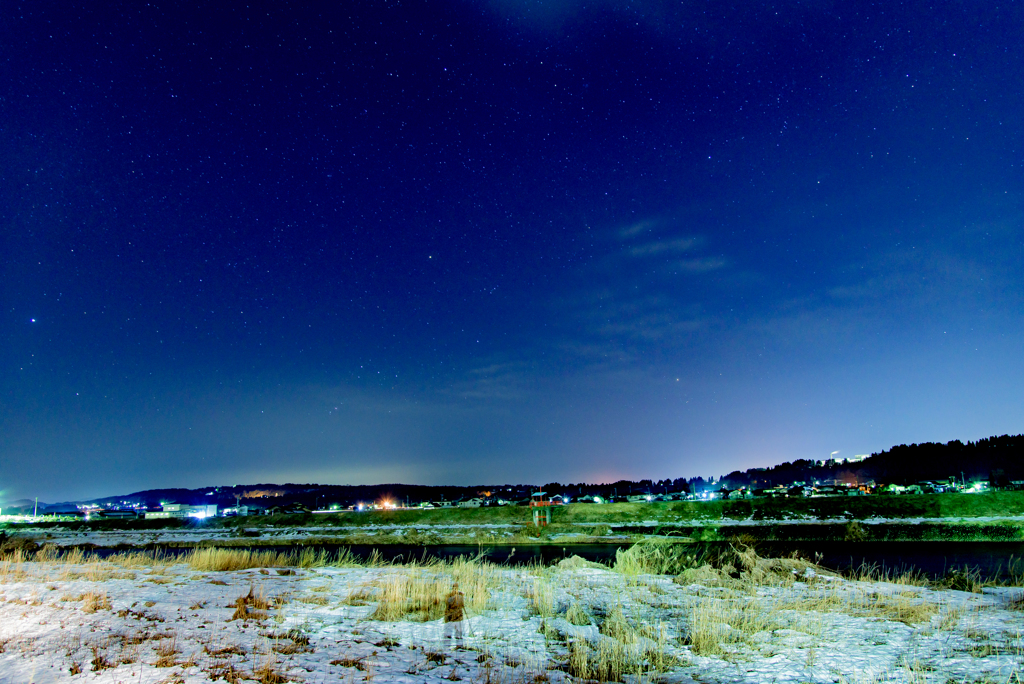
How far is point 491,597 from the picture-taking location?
48.6 feet

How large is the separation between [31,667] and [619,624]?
9.69 m

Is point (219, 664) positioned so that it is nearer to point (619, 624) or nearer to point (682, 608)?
point (619, 624)

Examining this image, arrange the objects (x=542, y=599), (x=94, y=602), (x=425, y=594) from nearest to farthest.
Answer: (x=94, y=602) → (x=425, y=594) → (x=542, y=599)

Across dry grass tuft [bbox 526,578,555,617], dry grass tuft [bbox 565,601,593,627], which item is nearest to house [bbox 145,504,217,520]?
dry grass tuft [bbox 526,578,555,617]

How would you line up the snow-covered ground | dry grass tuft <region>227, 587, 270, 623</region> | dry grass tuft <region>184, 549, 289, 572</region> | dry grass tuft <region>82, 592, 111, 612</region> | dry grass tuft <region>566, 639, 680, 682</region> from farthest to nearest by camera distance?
1. dry grass tuft <region>184, 549, 289, 572</region>
2. dry grass tuft <region>227, 587, 270, 623</region>
3. dry grass tuft <region>82, 592, 111, 612</region>
4. dry grass tuft <region>566, 639, 680, 682</region>
5. the snow-covered ground

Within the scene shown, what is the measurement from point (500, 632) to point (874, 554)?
31426 millimetres

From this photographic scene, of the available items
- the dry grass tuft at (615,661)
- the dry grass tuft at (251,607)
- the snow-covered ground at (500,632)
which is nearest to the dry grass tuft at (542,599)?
the snow-covered ground at (500,632)

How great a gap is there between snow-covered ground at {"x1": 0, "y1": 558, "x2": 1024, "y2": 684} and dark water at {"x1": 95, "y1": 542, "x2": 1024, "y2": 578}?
8.28 metres

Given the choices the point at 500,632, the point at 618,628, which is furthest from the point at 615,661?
the point at 500,632

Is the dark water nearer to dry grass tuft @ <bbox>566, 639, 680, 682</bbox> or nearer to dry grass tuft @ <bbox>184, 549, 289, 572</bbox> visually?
dry grass tuft @ <bbox>184, 549, 289, 572</bbox>

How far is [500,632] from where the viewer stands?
11.4m

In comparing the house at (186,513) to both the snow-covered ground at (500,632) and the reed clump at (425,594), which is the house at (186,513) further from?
the snow-covered ground at (500,632)

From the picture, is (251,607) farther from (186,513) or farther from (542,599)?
(186,513)

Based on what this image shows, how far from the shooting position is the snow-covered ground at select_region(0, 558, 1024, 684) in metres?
8.51
